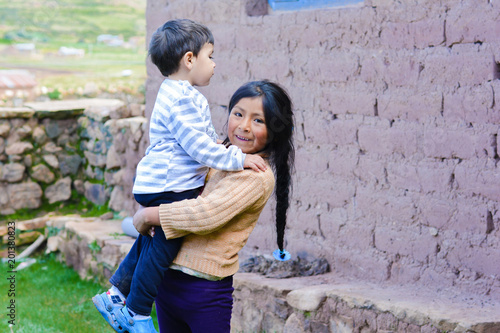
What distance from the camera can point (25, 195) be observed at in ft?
24.1

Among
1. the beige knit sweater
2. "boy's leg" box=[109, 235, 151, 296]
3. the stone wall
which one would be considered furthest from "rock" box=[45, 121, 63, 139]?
Answer: the beige knit sweater

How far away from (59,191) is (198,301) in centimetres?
549

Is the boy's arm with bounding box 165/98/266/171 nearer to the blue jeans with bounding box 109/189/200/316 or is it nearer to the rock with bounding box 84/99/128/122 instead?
the blue jeans with bounding box 109/189/200/316

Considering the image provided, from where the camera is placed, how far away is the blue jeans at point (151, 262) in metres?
2.36

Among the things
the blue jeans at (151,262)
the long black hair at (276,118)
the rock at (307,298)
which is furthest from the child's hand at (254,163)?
the rock at (307,298)

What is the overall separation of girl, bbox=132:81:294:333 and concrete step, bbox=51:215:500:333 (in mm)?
1138

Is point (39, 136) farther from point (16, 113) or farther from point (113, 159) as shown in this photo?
point (113, 159)

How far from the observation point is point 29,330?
183 inches

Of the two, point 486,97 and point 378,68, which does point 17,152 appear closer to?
point 378,68

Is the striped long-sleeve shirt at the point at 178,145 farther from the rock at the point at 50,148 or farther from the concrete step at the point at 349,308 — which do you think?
the rock at the point at 50,148

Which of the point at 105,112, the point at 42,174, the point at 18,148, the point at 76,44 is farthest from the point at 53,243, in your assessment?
the point at 76,44

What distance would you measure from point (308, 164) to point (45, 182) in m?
4.08

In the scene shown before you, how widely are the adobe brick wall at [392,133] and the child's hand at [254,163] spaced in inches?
59.8

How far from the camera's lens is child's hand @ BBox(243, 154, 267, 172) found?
2271mm
